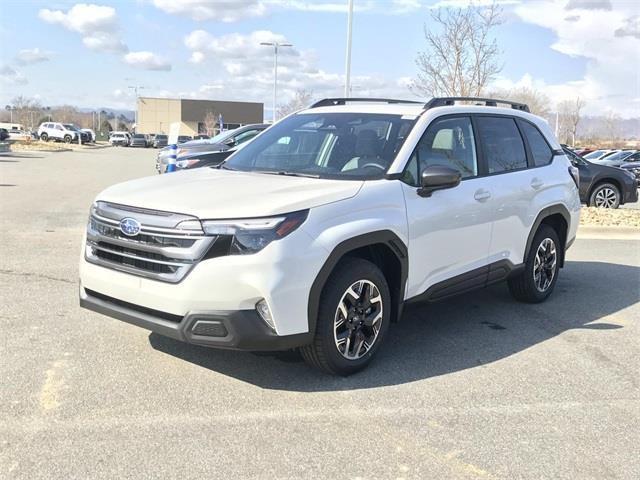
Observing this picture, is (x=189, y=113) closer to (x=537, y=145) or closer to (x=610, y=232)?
(x=610, y=232)

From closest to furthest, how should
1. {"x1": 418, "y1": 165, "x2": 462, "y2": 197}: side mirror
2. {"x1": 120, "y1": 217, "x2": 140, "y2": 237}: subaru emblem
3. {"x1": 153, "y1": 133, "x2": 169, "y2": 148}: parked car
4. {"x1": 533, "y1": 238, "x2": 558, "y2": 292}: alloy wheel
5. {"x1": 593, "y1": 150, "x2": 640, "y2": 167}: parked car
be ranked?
{"x1": 120, "y1": 217, "x2": 140, "y2": 237}: subaru emblem → {"x1": 418, "y1": 165, "x2": 462, "y2": 197}: side mirror → {"x1": 533, "y1": 238, "x2": 558, "y2": 292}: alloy wheel → {"x1": 593, "y1": 150, "x2": 640, "y2": 167}: parked car → {"x1": 153, "y1": 133, "x2": 169, "y2": 148}: parked car

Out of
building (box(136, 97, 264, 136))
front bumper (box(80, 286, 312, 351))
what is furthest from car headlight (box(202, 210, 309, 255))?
building (box(136, 97, 264, 136))

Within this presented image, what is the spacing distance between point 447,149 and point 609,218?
28.6ft

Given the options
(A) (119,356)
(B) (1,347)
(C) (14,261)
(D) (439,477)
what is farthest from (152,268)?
(C) (14,261)

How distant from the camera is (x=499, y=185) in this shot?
17.8 feet

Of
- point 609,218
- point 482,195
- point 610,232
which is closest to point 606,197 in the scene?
point 609,218

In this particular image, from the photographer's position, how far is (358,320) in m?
4.28

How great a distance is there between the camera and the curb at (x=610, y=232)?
437 inches

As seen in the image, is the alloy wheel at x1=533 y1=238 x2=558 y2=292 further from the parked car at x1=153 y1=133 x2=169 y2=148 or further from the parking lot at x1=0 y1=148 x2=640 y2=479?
the parked car at x1=153 y1=133 x2=169 y2=148

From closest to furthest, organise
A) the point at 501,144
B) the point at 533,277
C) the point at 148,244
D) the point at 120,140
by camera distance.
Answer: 1. the point at 148,244
2. the point at 501,144
3. the point at 533,277
4. the point at 120,140

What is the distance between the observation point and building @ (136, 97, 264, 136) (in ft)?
331

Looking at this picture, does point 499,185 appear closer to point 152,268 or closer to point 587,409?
point 587,409

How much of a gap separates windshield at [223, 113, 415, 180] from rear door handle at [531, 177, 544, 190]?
1.68m

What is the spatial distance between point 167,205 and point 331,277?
110 centimetres
